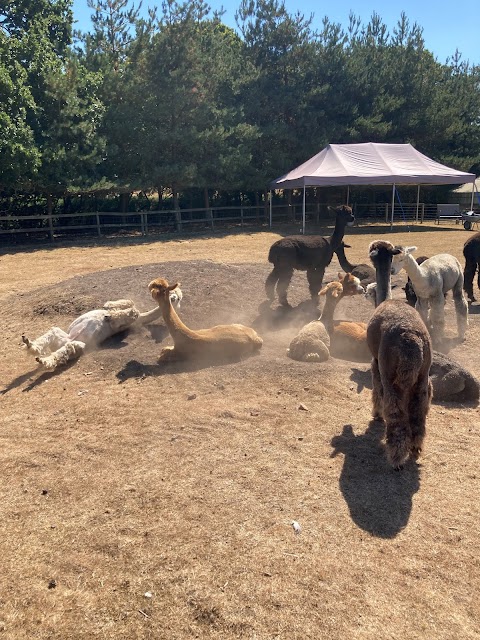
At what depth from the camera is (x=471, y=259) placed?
10672mm

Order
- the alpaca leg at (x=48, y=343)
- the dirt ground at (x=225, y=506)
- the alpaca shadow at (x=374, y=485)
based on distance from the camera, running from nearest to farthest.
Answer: the dirt ground at (x=225, y=506) → the alpaca shadow at (x=374, y=485) → the alpaca leg at (x=48, y=343)

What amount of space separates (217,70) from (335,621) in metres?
29.2

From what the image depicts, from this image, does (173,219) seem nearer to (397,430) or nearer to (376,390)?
(376,390)

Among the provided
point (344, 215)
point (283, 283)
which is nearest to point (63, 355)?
point (283, 283)

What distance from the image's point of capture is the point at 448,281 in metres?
8.20

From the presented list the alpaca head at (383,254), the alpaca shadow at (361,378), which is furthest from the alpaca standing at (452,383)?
the alpaca head at (383,254)

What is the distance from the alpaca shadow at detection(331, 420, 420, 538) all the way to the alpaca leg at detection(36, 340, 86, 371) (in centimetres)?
410

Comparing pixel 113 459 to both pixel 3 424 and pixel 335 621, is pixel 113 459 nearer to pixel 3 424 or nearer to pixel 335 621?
pixel 3 424

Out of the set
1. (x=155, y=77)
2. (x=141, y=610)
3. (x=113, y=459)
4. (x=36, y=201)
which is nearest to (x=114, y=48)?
(x=155, y=77)

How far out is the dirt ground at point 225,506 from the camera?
9.67ft

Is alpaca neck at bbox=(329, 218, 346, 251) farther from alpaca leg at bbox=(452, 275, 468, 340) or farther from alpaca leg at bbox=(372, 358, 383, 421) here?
alpaca leg at bbox=(372, 358, 383, 421)

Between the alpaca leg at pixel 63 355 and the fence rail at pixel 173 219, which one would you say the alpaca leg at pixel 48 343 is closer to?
the alpaca leg at pixel 63 355

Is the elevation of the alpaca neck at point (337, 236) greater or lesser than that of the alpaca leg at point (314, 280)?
greater

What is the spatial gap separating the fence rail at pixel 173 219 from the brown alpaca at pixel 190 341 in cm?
1792
